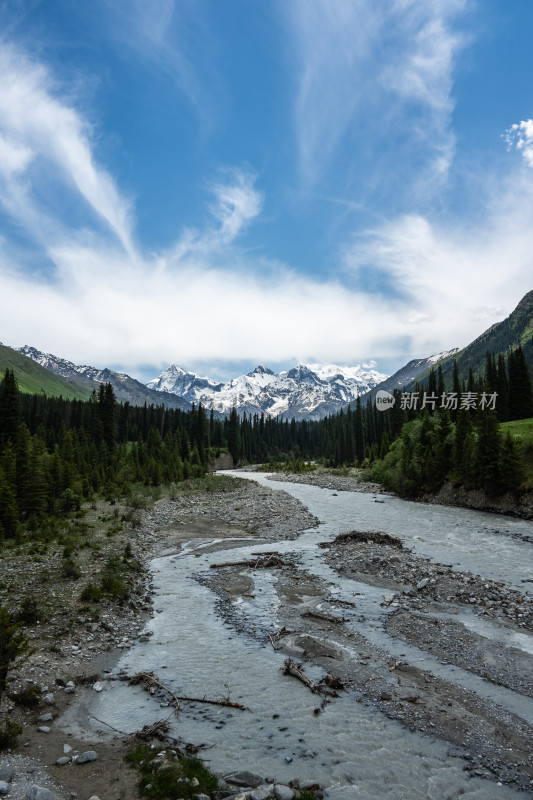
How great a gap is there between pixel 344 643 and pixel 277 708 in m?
4.10

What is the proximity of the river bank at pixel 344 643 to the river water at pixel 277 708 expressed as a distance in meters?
0.36

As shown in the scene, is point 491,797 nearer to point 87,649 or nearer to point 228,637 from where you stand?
point 228,637

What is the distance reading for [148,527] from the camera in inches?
1369

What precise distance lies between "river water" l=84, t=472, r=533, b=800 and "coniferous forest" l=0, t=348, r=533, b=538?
53.7 feet

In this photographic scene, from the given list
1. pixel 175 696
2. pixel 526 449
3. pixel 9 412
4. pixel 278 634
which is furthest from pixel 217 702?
pixel 9 412

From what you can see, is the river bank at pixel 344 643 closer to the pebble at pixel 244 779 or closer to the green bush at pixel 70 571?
the green bush at pixel 70 571

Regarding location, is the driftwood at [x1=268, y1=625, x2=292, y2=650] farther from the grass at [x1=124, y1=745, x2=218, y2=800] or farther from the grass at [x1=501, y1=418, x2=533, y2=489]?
the grass at [x1=501, y1=418, x2=533, y2=489]

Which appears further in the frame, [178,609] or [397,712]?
[178,609]

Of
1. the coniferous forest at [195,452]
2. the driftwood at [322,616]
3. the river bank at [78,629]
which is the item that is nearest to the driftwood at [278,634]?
the driftwood at [322,616]

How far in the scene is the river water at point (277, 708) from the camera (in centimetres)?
789

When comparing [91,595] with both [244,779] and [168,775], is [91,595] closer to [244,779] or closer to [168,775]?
[168,775]

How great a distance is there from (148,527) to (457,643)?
88.7 feet

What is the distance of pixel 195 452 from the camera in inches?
3718

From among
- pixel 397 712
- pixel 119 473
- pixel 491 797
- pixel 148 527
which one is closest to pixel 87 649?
pixel 397 712
